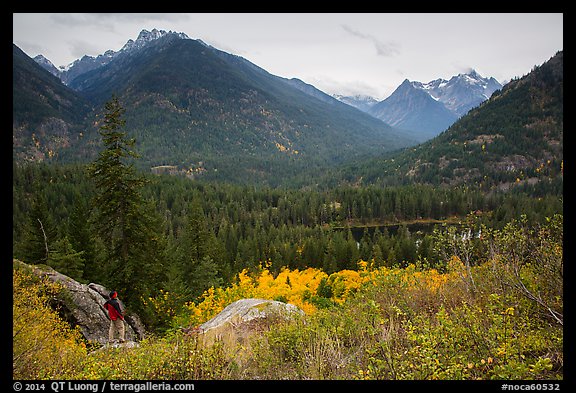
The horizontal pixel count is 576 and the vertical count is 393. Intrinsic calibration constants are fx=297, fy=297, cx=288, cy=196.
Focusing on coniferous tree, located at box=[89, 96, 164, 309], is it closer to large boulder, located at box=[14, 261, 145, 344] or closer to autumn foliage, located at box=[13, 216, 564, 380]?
large boulder, located at box=[14, 261, 145, 344]

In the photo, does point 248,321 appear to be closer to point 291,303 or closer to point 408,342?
point 408,342

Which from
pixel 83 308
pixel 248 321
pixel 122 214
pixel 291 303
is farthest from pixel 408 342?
pixel 122 214

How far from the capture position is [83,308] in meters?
13.5

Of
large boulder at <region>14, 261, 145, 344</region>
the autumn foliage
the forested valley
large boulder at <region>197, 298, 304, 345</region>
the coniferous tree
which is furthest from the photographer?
the coniferous tree

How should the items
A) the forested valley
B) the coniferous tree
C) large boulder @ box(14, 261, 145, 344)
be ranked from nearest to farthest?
the forested valley → large boulder @ box(14, 261, 145, 344) → the coniferous tree

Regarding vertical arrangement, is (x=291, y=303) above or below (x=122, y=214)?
below

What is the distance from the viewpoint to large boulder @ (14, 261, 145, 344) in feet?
42.4

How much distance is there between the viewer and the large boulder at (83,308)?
12922mm

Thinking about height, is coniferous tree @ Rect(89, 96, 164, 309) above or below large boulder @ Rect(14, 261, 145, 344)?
above

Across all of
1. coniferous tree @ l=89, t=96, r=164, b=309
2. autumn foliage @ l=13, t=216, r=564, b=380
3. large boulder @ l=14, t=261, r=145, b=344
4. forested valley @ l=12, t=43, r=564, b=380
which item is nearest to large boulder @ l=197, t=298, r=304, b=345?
forested valley @ l=12, t=43, r=564, b=380

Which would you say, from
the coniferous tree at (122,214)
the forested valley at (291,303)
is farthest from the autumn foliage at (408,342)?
the coniferous tree at (122,214)
